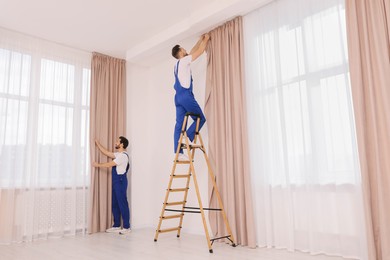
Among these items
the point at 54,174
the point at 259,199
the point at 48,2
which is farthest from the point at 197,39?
the point at 54,174

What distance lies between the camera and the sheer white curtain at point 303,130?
9.53ft

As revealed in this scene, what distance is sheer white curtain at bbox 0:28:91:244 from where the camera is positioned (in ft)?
13.3

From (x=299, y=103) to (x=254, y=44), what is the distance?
0.95m

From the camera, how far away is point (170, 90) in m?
5.09

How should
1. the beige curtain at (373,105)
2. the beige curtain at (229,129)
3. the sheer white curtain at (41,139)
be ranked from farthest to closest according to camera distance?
the sheer white curtain at (41,139)
the beige curtain at (229,129)
the beige curtain at (373,105)

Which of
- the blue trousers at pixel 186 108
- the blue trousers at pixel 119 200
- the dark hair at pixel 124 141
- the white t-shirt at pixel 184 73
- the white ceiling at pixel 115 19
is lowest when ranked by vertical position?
the blue trousers at pixel 119 200

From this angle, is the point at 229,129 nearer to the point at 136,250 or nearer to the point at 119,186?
the point at 136,250

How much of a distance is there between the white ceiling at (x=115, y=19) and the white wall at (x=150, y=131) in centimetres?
41

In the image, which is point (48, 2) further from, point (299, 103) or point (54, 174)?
point (299, 103)

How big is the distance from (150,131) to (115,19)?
1.97m

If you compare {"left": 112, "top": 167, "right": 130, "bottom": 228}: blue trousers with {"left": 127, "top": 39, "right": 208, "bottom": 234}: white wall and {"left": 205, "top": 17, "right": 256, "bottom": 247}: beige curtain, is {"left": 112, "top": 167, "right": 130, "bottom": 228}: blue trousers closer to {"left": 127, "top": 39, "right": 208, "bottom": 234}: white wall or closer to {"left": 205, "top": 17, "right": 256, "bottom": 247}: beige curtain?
{"left": 127, "top": 39, "right": 208, "bottom": 234}: white wall

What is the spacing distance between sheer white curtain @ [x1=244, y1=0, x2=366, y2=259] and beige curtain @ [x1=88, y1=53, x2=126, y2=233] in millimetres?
2380

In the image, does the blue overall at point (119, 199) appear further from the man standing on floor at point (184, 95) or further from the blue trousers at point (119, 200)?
the man standing on floor at point (184, 95)

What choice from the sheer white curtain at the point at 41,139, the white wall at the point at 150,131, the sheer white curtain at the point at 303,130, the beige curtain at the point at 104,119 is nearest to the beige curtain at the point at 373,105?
the sheer white curtain at the point at 303,130
